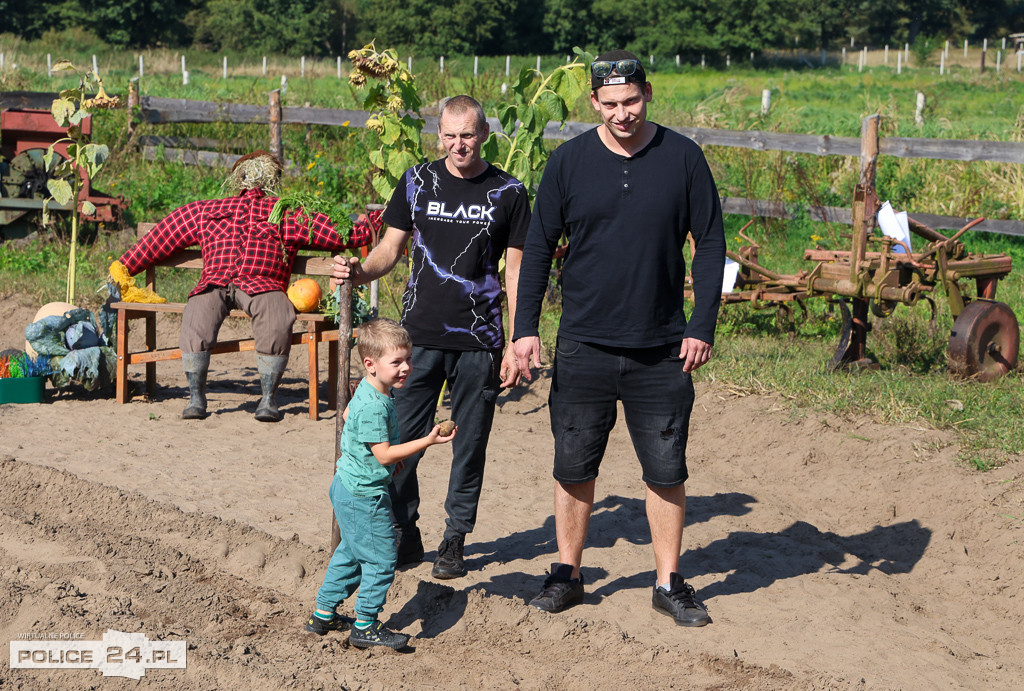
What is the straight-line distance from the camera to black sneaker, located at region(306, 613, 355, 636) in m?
3.79

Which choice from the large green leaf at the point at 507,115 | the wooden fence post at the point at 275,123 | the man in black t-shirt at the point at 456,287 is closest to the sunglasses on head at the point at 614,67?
the man in black t-shirt at the point at 456,287

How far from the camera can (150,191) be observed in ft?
43.0

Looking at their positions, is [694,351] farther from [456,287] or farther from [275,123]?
[275,123]

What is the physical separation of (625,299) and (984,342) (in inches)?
175

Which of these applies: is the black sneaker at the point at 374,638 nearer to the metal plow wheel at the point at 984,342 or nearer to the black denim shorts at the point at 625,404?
the black denim shorts at the point at 625,404

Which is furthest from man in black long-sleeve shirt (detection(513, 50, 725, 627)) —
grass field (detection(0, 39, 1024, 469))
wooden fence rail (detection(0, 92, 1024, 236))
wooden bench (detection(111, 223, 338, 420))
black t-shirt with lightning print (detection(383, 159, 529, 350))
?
wooden fence rail (detection(0, 92, 1024, 236))

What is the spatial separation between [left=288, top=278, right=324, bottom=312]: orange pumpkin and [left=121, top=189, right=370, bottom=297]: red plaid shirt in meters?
0.24

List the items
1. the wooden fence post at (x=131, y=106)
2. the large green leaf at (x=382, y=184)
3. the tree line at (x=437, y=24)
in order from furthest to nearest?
the tree line at (x=437, y=24), the wooden fence post at (x=131, y=106), the large green leaf at (x=382, y=184)

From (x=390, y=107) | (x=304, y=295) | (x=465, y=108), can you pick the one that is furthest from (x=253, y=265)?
(x=465, y=108)

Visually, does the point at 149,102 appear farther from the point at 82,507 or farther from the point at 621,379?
the point at 621,379

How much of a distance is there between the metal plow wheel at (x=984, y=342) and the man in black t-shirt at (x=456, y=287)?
4146 mm

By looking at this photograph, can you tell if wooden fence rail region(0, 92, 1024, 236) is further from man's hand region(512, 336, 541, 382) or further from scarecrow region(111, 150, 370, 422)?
man's hand region(512, 336, 541, 382)

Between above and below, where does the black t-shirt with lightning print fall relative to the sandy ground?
above

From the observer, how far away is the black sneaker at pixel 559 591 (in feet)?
13.4
